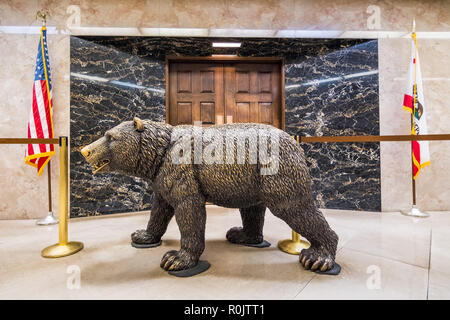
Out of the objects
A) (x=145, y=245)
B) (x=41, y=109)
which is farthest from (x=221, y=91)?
(x=145, y=245)

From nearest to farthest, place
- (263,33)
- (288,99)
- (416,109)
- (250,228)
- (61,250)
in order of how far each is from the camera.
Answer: (61,250), (250,228), (416,109), (263,33), (288,99)

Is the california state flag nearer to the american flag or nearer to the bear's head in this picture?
the bear's head

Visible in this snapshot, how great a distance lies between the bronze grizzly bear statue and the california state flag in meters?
3.05

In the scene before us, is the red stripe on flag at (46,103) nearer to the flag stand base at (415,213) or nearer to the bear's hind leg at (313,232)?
the bear's hind leg at (313,232)

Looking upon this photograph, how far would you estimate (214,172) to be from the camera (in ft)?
4.89

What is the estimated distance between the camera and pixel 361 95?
3.81 meters

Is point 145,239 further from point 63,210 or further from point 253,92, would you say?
point 253,92

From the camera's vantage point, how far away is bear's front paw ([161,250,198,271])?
1496 mm

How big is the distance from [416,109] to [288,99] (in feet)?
6.51

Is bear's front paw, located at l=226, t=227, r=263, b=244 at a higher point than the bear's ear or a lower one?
→ lower

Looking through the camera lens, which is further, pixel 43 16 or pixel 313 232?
pixel 43 16

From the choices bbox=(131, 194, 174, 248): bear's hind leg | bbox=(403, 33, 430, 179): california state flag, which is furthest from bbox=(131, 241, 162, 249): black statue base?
bbox=(403, 33, 430, 179): california state flag

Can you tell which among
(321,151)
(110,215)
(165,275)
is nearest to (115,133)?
(165,275)

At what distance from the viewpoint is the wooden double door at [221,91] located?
159 inches
